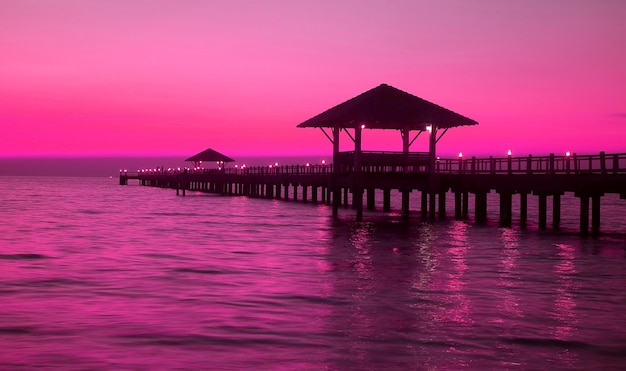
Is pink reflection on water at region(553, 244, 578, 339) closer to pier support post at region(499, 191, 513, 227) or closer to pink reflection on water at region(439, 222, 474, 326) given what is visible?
pink reflection on water at region(439, 222, 474, 326)

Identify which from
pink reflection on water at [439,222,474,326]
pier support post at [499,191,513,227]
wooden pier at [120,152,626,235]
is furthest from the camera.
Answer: pier support post at [499,191,513,227]

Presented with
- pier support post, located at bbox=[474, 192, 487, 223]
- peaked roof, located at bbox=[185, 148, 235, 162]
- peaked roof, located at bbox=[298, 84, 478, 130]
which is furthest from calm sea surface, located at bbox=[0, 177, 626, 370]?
peaked roof, located at bbox=[185, 148, 235, 162]

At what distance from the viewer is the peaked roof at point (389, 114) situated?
3919 centimetres

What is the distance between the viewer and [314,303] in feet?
49.2

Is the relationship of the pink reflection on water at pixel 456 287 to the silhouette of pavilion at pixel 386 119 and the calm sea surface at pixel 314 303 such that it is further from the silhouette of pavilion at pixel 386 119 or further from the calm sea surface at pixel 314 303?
the silhouette of pavilion at pixel 386 119

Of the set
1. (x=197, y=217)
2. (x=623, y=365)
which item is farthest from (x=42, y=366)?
(x=197, y=217)

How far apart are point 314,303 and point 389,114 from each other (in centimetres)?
2545

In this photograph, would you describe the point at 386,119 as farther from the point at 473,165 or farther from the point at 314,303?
the point at 314,303

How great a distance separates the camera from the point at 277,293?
16219mm

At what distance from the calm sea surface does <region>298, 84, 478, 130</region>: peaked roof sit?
1062cm

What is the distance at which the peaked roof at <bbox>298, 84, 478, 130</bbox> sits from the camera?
3919cm

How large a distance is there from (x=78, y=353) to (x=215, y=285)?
6.99m

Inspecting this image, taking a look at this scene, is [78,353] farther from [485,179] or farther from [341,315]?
[485,179]

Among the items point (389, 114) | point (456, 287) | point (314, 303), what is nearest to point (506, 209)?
point (389, 114)
